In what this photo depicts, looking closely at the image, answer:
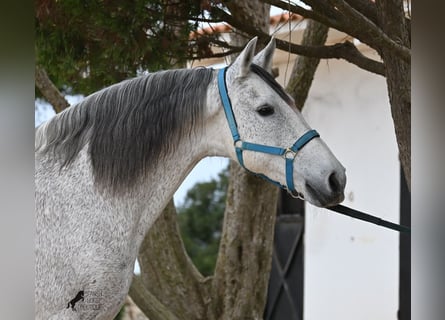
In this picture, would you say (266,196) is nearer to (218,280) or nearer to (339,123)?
(218,280)

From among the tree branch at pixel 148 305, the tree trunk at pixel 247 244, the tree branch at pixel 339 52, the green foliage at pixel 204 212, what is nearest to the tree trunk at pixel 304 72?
the tree trunk at pixel 247 244

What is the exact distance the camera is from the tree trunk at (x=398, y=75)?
2004 millimetres

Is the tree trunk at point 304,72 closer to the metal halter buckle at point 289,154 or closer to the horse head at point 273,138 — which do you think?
the horse head at point 273,138

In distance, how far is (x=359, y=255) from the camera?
5.11 m

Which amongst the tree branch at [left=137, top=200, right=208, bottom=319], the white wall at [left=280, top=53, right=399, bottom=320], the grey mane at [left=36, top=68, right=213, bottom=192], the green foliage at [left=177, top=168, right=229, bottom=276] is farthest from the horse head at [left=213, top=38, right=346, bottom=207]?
the green foliage at [left=177, top=168, right=229, bottom=276]

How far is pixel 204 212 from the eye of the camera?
33.4ft

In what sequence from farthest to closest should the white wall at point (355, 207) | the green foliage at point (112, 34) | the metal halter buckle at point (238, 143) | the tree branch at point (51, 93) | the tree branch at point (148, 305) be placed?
the white wall at point (355, 207)
the tree branch at point (51, 93)
the tree branch at point (148, 305)
the green foliage at point (112, 34)
the metal halter buckle at point (238, 143)

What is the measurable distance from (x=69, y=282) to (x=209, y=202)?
8.36 meters

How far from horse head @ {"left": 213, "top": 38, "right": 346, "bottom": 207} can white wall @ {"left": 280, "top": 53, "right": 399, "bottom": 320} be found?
3.06 meters

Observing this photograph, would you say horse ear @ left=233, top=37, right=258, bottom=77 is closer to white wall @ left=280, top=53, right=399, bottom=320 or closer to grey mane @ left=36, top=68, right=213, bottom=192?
grey mane @ left=36, top=68, right=213, bottom=192

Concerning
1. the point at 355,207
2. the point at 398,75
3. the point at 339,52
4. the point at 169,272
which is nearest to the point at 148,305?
the point at 169,272

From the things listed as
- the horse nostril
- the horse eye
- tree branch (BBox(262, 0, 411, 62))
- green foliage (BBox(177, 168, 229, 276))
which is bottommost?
the horse nostril

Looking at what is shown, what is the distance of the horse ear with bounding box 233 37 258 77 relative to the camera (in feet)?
6.12

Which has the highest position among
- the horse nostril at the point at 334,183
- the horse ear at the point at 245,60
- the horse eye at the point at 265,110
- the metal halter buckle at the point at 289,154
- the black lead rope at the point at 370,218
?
the horse ear at the point at 245,60
